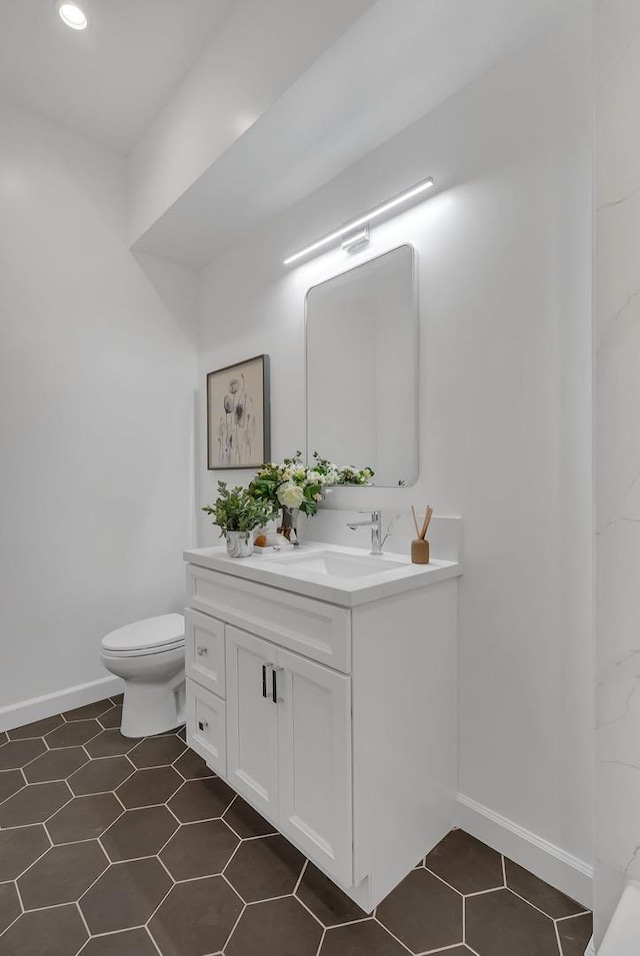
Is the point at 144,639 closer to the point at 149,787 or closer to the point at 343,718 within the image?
the point at 149,787

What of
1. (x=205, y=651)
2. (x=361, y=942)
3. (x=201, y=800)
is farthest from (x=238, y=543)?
(x=361, y=942)

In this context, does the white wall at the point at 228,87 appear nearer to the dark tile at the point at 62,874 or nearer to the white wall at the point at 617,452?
the white wall at the point at 617,452

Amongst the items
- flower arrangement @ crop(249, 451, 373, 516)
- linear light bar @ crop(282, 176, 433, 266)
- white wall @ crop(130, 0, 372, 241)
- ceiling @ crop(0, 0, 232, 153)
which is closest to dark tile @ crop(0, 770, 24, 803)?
flower arrangement @ crop(249, 451, 373, 516)

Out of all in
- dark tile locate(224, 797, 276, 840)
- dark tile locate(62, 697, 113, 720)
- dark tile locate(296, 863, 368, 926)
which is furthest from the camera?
dark tile locate(62, 697, 113, 720)

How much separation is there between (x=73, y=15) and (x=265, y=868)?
3011mm

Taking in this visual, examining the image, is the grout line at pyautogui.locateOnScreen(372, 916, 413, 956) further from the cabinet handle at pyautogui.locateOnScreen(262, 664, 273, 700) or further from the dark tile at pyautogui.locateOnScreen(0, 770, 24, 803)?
the dark tile at pyautogui.locateOnScreen(0, 770, 24, 803)

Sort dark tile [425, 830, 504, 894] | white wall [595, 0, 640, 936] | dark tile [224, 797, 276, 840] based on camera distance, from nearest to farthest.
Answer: white wall [595, 0, 640, 936] < dark tile [425, 830, 504, 894] < dark tile [224, 797, 276, 840]

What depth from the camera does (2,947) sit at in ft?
3.91

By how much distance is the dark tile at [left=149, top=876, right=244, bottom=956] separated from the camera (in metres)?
1.19

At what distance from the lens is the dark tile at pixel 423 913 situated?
3.96 ft

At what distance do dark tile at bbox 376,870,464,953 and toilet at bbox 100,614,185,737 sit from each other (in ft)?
3.94

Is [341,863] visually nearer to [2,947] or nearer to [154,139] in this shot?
[2,947]

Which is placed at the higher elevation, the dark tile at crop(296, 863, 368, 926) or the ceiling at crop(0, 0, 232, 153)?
the ceiling at crop(0, 0, 232, 153)

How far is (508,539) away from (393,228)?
3.86 feet
